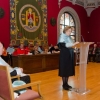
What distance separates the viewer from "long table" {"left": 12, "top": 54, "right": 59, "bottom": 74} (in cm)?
691

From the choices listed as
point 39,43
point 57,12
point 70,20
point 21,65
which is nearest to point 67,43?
point 21,65

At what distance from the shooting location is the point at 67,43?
13.8 ft

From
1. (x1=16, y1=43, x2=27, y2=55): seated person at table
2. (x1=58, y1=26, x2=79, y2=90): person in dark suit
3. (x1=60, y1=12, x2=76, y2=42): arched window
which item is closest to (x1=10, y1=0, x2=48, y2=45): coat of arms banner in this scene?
(x1=16, y1=43, x2=27, y2=55): seated person at table

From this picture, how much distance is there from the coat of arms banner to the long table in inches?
52.9

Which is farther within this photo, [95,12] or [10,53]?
[95,12]

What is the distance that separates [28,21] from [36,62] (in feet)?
7.58

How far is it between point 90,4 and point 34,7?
4.72m

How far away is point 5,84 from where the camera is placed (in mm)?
2277

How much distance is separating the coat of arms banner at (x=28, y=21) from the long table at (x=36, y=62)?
134 cm

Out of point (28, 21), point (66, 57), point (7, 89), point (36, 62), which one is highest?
point (28, 21)

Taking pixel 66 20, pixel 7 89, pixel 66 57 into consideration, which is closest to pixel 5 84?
pixel 7 89

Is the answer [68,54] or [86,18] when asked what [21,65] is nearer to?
[68,54]

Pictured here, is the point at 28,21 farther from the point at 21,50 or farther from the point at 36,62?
the point at 36,62

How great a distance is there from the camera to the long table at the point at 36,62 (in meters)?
6.91
